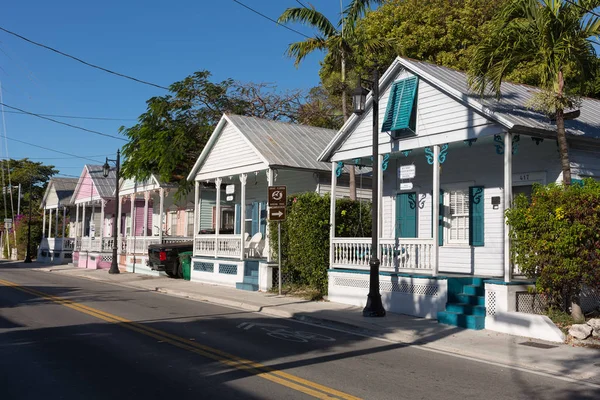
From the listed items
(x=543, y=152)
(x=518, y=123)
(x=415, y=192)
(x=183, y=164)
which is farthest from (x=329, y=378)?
(x=183, y=164)

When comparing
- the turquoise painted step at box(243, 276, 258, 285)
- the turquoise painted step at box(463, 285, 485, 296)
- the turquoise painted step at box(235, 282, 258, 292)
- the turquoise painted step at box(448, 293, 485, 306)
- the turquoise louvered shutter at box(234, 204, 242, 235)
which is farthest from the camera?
the turquoise louvered shutter at box(234, 204, 242, 235)

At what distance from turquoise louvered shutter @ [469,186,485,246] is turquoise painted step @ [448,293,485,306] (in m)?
2.62

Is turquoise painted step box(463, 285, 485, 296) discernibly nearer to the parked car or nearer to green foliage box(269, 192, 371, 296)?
green foliage box(269, 192, 371, 296)

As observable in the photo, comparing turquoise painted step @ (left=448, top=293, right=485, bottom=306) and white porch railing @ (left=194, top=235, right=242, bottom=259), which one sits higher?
white porch railing @ (left=194, top=235, right=242, bottom=259)

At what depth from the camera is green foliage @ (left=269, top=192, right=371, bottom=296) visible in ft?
58.4

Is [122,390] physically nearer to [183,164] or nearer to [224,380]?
[224,380]

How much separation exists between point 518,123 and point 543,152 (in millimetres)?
2158

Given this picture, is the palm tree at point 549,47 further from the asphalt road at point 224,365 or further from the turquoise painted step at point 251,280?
the turquoise painted step at point 251,280

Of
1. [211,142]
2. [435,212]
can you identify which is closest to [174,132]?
[211,142]

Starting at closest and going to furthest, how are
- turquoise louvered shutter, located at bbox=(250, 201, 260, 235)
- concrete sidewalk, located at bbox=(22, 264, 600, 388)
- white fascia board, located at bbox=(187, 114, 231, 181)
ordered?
1. concrete sidewalk, located at bbox=(22, 264, 600, 388)
2. white fascia board, located at bbox=(187, 114, 231, 181)
3. turquoise louvered shutter, located at bbox=(250, 201, 260, 235)

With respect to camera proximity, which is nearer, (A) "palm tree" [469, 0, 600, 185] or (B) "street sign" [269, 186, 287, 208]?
(A) "palm tree" [469, 0, 600, 185]

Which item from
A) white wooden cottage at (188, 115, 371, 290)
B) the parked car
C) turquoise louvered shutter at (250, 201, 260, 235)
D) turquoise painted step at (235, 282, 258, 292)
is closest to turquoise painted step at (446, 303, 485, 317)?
white wooden cottage at (188, 115, 371, 290)

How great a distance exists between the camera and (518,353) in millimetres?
10062

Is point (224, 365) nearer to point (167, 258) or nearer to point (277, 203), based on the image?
point (277, 203)
